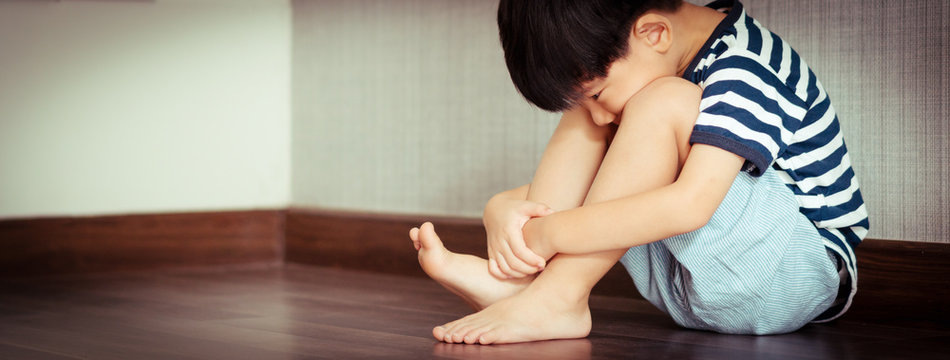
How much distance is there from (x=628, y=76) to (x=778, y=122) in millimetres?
144

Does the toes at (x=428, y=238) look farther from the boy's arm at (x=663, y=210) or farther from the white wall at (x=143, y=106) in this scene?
the white wall at (x=143, y=106)

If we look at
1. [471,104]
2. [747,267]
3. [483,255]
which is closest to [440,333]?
[747,267]

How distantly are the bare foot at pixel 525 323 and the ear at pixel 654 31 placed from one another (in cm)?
26

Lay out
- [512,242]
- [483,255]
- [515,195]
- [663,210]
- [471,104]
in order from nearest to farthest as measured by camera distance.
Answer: [663,210]
[512,242]
[515,195]
[483,255]
[471,104]

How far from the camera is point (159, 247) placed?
1.68 m

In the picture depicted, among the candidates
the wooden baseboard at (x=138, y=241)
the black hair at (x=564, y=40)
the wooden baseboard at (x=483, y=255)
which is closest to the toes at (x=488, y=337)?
the black hair at (x=564, y=40)

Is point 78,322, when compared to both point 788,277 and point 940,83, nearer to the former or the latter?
point 788,277

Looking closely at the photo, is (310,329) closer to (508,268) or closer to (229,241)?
(508,268)

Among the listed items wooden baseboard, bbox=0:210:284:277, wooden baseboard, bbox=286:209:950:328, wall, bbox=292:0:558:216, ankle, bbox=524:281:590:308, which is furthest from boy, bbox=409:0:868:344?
wooden baseboard, bbox=0:210:284:277

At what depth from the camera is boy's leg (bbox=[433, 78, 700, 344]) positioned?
888 mm

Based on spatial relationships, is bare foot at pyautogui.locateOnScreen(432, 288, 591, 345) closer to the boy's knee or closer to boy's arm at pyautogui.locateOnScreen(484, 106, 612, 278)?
boy's arm at pyautogui.locateOnScreen(484, 106, 612, 278)

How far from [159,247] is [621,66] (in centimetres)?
103

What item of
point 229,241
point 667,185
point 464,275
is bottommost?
point 229,241

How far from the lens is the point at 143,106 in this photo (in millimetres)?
1678
